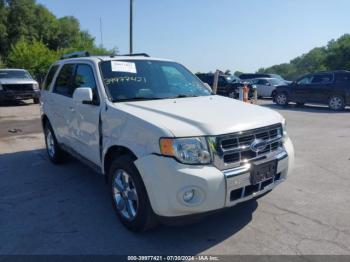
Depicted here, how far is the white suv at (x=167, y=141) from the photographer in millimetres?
3283

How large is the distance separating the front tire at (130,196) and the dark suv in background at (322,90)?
1364 centimetres

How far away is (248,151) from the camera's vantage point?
3566 millimetres

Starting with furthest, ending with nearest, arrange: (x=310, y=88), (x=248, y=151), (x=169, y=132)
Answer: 1. (x=310, y=88)
2. (x=248, y=151)
3. (x=169, y=132)

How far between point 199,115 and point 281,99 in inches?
593

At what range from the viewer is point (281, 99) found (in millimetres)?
17859

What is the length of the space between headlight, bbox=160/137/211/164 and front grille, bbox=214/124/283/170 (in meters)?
0.11

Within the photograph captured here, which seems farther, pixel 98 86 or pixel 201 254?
pixel 98 86

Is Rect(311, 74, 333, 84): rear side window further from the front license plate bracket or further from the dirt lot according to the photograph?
the front license plate bracket

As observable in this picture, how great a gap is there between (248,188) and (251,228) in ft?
1.98

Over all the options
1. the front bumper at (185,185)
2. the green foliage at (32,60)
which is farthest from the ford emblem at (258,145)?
the green foliage at (32,60)

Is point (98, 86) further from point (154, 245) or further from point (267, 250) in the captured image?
point (267, 250)

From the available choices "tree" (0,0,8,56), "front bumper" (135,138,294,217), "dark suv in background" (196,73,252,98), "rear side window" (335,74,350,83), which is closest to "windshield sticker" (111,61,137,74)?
"front bumper" (135,138,294,217)

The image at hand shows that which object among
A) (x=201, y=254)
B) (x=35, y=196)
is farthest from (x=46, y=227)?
(x=201, y=254)

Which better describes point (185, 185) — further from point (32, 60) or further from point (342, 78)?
point (32, 60)
